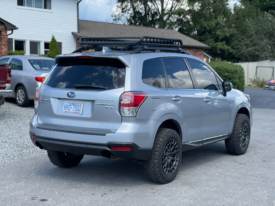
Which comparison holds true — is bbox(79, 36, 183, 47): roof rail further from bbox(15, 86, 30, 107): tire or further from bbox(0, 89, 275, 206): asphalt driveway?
bbox(15, 86, 30, 107): tire

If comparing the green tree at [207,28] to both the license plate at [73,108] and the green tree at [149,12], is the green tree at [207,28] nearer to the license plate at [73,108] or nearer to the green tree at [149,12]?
the green tree at [149,12]

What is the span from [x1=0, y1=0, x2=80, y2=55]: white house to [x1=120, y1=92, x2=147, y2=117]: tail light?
21102 millimetres

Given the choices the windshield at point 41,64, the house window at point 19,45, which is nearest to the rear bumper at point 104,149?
the windshield at point 41,64

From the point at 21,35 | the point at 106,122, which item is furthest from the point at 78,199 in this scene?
the point at 21,35

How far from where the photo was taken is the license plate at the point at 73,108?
16.5ft

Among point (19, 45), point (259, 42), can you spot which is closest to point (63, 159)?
point (19, 45)

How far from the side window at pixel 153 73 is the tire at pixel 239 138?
7.79 feet

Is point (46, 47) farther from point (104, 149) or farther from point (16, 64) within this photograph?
point (104, 149)

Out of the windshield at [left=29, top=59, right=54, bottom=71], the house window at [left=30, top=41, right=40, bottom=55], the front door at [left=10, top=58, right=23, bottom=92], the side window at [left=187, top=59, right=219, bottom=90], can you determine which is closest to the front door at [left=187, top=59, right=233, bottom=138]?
the side window at [left=187, top=59, right=219, bottom=90]

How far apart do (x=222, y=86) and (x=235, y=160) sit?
53.6 inches

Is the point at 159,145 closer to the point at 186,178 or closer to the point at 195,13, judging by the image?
the point at 186,178

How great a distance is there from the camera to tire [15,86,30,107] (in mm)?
13055

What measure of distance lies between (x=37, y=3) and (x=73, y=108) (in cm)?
2223

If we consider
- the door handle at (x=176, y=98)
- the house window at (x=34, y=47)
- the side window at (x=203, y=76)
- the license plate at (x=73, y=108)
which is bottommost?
the license plate at (x=73, y=108)
